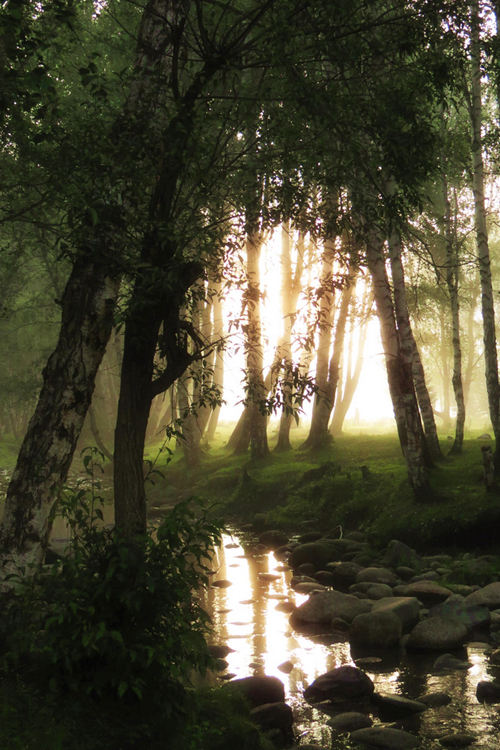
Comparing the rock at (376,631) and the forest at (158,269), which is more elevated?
the forest at (158,269)

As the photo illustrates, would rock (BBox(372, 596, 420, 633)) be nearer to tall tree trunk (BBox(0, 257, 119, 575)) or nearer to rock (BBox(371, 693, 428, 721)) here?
rock (BBox(371, 693, 428, 721))

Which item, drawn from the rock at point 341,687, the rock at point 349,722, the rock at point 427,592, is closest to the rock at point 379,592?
the rock at point 427,592

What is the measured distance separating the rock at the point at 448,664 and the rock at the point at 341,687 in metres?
1.10

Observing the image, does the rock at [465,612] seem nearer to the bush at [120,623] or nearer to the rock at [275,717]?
the rock at [275,717]

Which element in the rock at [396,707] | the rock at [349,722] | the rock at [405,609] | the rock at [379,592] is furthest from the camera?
the rock at [379,592]

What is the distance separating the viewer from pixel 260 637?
9.44 m

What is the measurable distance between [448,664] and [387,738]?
7.25 ft

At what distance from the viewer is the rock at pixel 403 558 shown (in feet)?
40.4

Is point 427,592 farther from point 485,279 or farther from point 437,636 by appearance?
point 485,279

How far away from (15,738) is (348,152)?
20.2 feet

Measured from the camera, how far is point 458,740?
19.8ft

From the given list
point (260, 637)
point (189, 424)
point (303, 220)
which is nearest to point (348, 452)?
point (189, 424)

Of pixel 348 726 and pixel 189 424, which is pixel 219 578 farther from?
pixel 189 424

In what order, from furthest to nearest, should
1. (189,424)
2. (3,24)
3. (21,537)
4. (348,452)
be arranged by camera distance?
(189,424) → (348,452) → (21,537) → (3,24)
